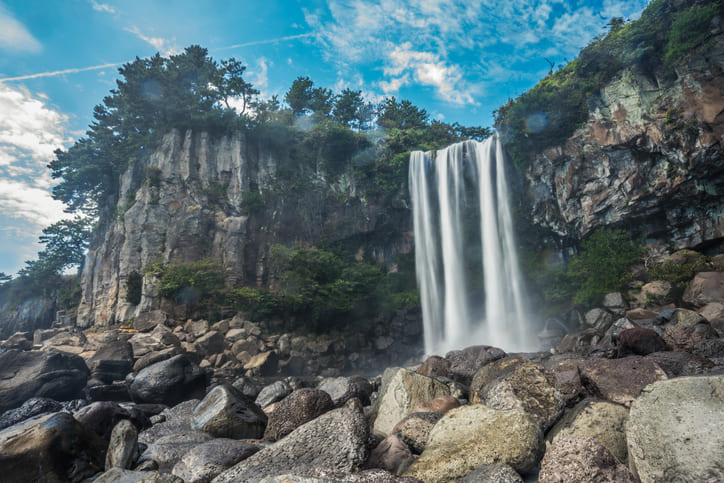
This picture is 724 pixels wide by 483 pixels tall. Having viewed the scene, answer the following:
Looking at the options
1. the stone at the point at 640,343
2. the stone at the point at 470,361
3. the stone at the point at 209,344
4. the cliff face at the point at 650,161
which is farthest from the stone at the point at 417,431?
the cliff face at the point at 650,161

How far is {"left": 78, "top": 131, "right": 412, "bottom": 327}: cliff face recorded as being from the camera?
2636cm

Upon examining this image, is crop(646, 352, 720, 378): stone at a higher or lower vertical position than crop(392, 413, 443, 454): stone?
higher

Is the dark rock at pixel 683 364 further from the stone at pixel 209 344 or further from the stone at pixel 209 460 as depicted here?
the stone at pixel 209 344

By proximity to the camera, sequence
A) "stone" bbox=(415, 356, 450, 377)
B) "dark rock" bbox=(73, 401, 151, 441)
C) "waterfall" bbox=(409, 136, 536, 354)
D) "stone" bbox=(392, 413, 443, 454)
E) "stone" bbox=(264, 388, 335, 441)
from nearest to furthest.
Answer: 1. "stone" bbox=(392, 413, 443, 454)
2. "stone" bbox=(264, 388, 335, 441)
3. "dark rock" bbox=(73, 401, 151, 441)
4. "stone" bbox=(415, 356, 450, 377)
5. "waterfall" bbox=(409, 136, 536, 354)

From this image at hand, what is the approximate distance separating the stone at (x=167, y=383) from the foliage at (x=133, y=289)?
51.0 feet

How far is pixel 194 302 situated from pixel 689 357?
2342 centimetres

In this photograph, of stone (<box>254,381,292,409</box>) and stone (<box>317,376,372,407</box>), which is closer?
stone (<box>317,376,372,407</box>)

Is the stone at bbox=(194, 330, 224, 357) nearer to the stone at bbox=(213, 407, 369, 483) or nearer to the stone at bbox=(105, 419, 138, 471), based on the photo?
the stone at bbox=(105, 419, 138, 471)

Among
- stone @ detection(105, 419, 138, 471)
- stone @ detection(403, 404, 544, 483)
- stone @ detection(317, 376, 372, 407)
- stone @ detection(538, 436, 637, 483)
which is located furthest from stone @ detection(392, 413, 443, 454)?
stone @ detection(105, 419, 138, 471)

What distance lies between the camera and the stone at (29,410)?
9.52 meters

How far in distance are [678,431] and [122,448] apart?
7.05 m

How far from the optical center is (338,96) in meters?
38.9

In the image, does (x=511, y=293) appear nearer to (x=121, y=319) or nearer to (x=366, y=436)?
(x=366, y=436)

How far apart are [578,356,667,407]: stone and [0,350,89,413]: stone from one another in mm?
16691
